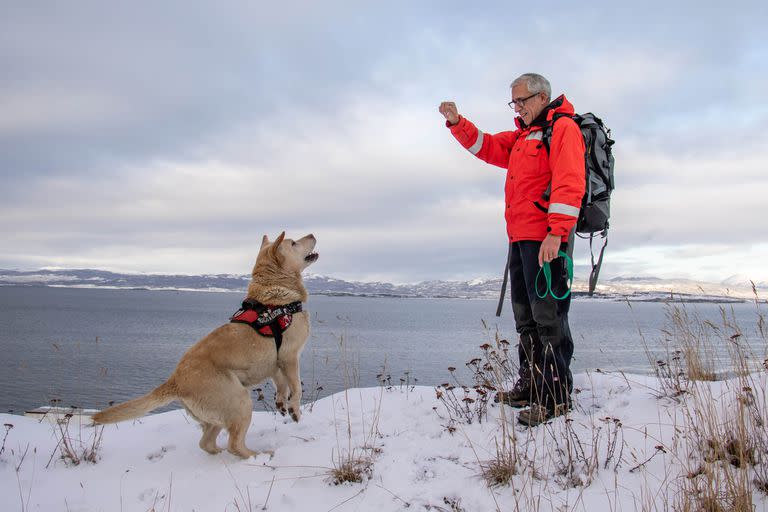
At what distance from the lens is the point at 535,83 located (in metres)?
5.45

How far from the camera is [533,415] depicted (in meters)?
5.03

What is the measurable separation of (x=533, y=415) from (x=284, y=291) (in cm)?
292

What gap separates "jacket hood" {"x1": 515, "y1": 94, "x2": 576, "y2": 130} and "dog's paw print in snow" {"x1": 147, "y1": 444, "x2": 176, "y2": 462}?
5.18 m

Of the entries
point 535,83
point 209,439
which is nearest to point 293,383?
point 209,439

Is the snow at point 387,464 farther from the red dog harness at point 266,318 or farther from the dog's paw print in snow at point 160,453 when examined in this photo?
the red dog harness at point 266,318

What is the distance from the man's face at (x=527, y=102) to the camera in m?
5.46

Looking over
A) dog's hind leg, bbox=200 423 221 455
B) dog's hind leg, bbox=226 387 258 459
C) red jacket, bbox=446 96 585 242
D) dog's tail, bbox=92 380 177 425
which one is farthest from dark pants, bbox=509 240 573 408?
dog's tail, bbox=92 380 177 425

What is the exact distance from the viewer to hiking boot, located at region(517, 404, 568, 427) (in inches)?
192

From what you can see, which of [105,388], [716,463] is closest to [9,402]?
[105,388]

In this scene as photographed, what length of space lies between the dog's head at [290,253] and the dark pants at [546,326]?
2.44m

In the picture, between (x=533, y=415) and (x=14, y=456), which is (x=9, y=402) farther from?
(x=533, y=415)

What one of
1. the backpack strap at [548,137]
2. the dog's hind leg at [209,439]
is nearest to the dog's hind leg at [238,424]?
the dog's hind leg at [209,439]

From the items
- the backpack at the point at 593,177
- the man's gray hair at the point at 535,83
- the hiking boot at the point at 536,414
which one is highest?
the man's gray hair at the point at 535,83

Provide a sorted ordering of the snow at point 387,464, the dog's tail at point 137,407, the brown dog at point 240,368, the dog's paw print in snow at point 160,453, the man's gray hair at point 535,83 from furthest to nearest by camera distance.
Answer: the man's gray hair at point 535,83
the dog's paw print in snow at point 160,453
the brown dog at point 240,368
the dog's tail at point 137,407
the snow at point 387,464
